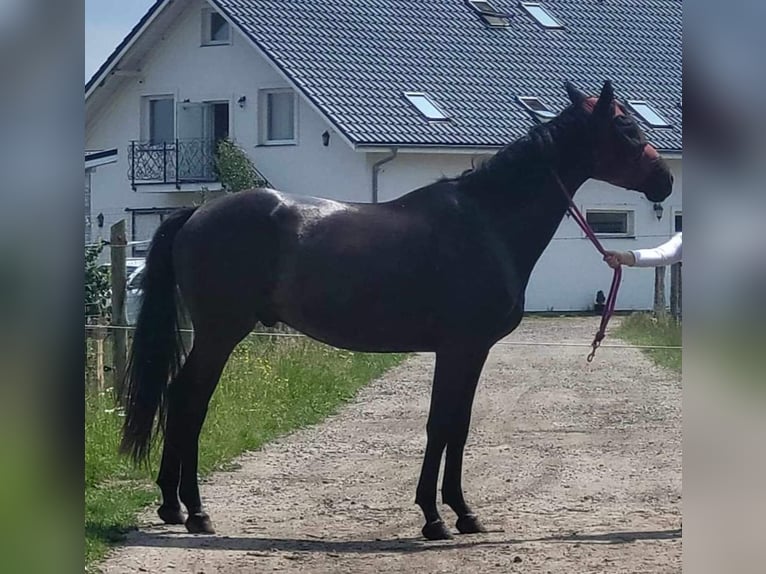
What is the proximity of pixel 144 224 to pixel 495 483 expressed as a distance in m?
1.48

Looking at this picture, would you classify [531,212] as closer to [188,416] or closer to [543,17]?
[543,17]

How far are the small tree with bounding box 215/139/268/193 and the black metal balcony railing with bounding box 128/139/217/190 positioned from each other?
1.1 inches

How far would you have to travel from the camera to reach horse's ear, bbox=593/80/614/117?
405 cm

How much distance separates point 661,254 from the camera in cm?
396

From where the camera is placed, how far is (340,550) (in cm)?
412

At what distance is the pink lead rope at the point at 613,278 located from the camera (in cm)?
406

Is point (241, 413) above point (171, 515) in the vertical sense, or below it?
above

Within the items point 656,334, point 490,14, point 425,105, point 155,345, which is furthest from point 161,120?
point 656,334

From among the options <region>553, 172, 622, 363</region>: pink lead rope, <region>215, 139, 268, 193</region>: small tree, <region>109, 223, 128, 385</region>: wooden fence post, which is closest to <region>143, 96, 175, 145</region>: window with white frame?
<region>215, 139, 268, 193</region>: small tree

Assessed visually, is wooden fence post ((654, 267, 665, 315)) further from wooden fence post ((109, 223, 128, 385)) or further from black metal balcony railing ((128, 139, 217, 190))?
wooden fence post ((109, 223, 128, 385))
